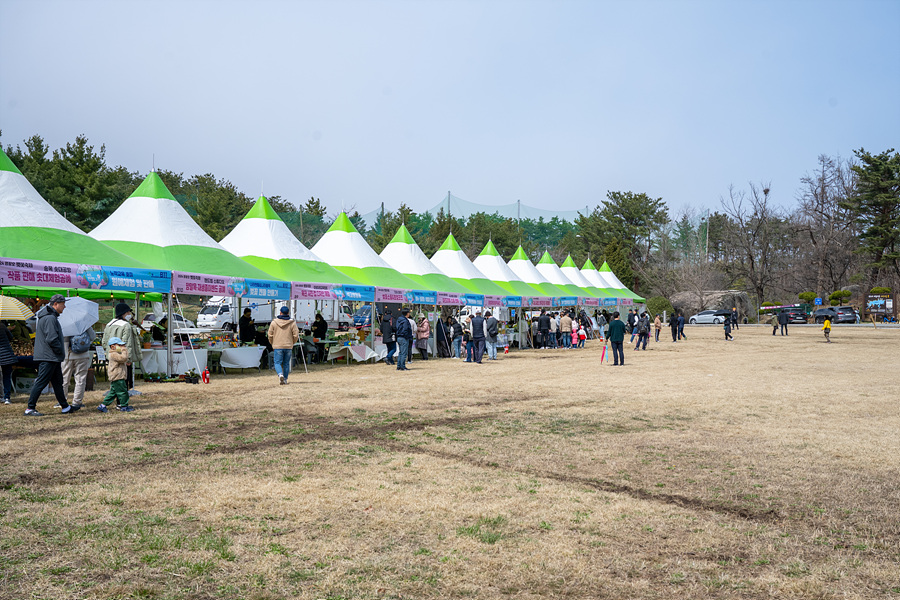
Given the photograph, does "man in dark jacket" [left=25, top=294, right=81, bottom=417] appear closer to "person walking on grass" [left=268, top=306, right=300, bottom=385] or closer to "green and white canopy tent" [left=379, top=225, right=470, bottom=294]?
"person walking on grass" [left=268, top=306, right=300, bottom=385]

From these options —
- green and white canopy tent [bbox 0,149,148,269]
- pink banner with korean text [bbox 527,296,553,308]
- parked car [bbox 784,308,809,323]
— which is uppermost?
green and white canopy tent [bbox 0,149,148,269]

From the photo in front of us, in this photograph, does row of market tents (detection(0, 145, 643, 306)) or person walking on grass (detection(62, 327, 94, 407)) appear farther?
row of market tents (detection(0, 145, 643, 306))

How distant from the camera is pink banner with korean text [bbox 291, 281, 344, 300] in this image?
17.7 meters

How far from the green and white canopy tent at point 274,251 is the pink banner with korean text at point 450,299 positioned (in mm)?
3814

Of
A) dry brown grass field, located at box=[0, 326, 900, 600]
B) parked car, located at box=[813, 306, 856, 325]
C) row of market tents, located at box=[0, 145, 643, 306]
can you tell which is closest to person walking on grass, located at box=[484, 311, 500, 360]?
row of market tents, located at box=[0, 145, 643, 306]

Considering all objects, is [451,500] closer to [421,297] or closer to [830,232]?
[421,297]

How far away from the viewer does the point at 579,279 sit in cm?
4003

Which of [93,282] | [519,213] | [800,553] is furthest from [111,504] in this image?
[519,213]

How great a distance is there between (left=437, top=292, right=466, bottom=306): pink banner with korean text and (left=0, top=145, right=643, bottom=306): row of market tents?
13 centimetres

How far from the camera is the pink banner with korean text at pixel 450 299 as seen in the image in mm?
23484

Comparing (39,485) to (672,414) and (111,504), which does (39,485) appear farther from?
(672,414)

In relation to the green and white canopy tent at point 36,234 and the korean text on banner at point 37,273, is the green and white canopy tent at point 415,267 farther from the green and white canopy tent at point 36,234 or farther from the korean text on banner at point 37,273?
the korean text on banner at point 37,273

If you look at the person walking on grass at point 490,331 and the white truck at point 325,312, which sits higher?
the white truck at point 325,312

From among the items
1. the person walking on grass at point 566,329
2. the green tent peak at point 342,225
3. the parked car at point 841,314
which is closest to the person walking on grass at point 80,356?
the green tent peak at point 342,225
